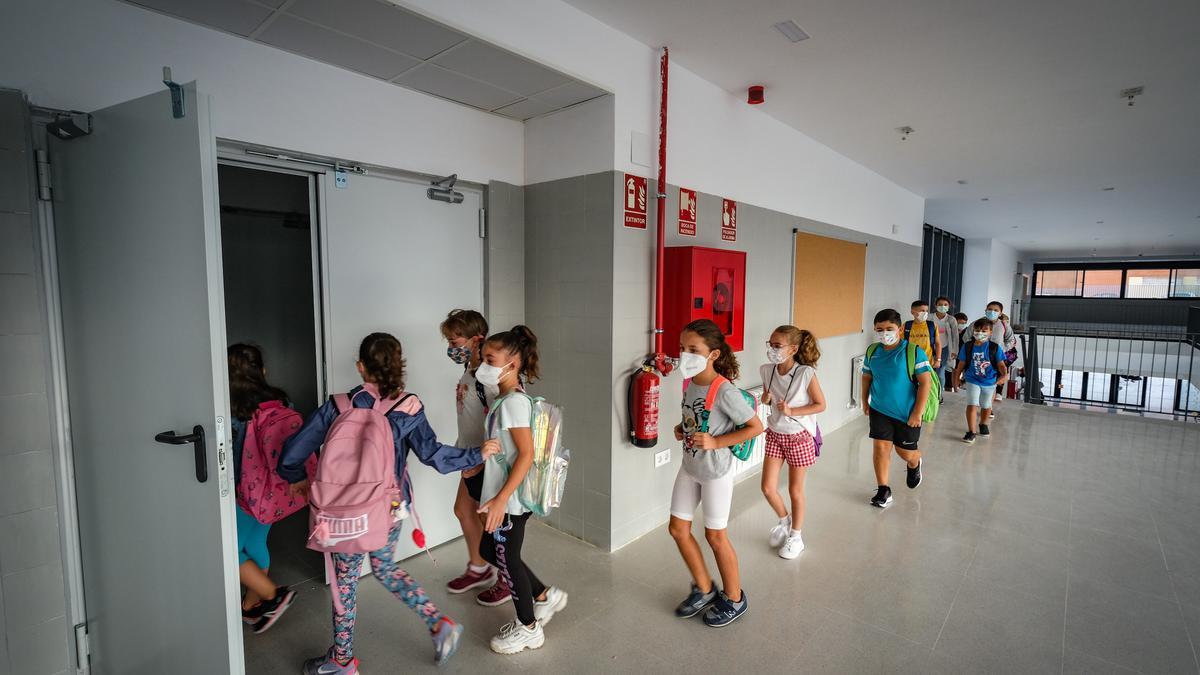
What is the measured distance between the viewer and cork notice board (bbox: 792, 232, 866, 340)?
520cm

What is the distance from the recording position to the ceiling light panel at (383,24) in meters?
2.18

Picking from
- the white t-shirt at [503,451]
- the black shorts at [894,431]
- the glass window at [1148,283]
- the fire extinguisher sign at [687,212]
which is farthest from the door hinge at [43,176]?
the glass window at [1148,283]

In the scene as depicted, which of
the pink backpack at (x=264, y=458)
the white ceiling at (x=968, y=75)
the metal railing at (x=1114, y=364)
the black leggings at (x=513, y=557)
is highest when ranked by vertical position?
the white ceiling at (x=968, y=75)

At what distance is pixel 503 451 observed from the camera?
2191 millimetres

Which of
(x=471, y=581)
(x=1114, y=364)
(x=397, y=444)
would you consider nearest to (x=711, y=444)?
(x=397, y=444)

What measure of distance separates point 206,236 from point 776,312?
4.27 meters

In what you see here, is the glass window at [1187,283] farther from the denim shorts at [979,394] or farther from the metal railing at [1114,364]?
the denim shorts at [979,394]

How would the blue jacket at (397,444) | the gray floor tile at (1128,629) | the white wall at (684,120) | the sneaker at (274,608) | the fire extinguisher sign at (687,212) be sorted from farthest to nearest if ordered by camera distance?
the fire extinguisher sign at (687,212)
the white wall at (684,120)
the sneaker at (274,608)
the gray floor tile at (1128,629)
the blue jacket at (397,444)

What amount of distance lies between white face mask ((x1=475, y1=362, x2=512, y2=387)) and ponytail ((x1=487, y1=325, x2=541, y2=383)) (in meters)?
0.08

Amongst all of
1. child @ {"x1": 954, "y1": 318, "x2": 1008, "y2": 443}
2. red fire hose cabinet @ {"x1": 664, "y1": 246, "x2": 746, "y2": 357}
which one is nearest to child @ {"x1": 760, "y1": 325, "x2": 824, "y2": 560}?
red fire hose cabinet @ {"x1": 664, "y1": 246, "x2": 746, "y2": 357}

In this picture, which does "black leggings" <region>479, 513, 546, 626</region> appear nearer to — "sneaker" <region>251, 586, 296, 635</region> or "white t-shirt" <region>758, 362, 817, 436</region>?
"sneaker" <region>251, 586, 296, 635</region>

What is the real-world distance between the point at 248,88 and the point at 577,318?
1999 millimetres

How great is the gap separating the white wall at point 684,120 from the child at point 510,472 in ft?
4.74

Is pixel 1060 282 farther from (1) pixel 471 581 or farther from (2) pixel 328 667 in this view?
(2) pixel 328 667
